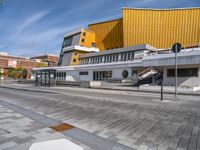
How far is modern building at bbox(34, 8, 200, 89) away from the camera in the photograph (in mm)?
32094

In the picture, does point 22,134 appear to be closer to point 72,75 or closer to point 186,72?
point 186,72

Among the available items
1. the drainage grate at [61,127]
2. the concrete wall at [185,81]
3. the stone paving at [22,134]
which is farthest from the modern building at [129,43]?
the stone paving at [22,134]

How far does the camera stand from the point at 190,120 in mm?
6160

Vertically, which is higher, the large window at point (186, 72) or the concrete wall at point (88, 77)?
the large window at point (186, 72)

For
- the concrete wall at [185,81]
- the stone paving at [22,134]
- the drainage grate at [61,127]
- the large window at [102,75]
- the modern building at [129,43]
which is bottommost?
the drainage grate at [61,127]

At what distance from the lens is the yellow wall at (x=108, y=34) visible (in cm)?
5473

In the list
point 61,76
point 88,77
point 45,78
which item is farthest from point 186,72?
point 61,76

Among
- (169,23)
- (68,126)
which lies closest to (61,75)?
(169,23)

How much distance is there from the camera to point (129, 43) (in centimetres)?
4747

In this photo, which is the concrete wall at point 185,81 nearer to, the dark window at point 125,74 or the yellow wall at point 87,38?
the dark window at point 125,74

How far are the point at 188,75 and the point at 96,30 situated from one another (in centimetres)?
4638

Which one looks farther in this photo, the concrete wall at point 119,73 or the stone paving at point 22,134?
the concrete wall at point 119,73

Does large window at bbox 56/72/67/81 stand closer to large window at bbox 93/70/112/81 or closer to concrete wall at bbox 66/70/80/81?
concrete wall at bbox 66/70/80/81

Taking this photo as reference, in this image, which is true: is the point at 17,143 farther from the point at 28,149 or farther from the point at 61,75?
the point at 61,75
